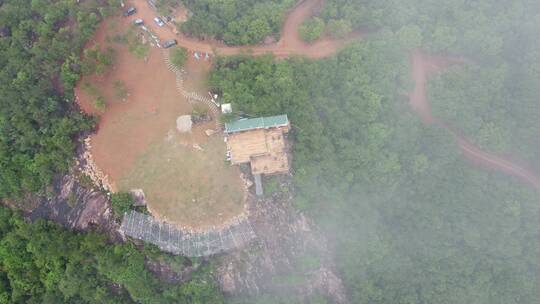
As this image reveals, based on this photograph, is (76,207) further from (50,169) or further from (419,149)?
(419,149)

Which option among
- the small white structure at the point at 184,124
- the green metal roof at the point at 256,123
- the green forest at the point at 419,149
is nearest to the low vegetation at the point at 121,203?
the small white structure at the point at 184,124

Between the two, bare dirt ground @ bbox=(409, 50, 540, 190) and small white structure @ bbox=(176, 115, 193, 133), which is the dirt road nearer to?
small white structure @ bbox=(176, 115, 193, 133)

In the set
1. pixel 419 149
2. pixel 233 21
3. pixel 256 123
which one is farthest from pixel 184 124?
pixel 419 149

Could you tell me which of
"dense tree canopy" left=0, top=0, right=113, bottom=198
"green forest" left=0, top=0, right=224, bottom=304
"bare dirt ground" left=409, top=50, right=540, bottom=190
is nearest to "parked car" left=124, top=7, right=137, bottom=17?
"green forest" left=0, top=0, right=224, bottom=304

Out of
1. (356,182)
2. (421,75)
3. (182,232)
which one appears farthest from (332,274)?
(421,75)

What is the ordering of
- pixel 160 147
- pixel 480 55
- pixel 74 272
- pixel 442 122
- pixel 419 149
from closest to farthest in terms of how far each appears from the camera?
pixel 74 272
pixel 160 147
pixel 419 149
pixel 442 122
pixel 480 55

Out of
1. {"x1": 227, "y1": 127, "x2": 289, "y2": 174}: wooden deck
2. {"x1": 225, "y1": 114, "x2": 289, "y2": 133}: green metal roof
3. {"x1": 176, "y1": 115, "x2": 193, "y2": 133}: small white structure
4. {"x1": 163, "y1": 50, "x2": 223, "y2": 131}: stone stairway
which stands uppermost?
{"x1": 163, "y1": 50, "x2": 223, "y2": 131}: stone stairway

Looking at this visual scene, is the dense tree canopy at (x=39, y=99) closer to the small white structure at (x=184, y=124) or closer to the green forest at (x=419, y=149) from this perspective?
the small white structure at (x=184, y=124)
